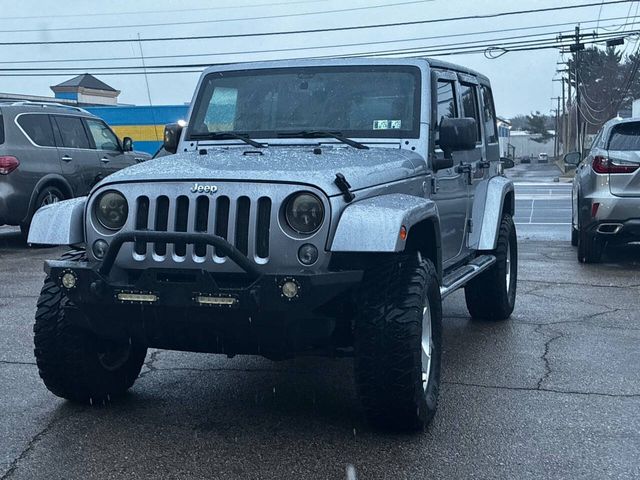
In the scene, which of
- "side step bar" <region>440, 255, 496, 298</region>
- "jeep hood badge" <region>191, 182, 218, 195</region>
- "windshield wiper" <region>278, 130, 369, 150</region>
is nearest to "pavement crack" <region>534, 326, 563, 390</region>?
"side step bar" <region>440, 255, 496, 298</region>

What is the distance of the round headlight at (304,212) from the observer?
427cm

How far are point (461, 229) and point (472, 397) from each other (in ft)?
5.23

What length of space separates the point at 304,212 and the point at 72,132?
1013 cm

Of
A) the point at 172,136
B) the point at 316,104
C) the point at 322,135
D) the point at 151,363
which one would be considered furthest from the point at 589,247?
the point at 151,363

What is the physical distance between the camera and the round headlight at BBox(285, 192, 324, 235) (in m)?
4.27

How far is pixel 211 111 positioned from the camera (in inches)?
239

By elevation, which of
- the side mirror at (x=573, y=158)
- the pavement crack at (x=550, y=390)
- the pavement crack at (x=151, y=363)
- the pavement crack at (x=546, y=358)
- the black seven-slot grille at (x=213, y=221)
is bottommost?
the pavement crack at (x=546, y=358)

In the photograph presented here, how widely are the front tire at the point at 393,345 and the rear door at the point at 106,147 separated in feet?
33.6

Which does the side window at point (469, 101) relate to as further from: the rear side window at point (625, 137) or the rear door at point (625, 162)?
the rear side window at point (625, 137)

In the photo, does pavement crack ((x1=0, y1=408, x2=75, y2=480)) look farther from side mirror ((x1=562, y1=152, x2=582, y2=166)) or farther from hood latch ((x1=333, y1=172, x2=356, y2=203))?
side mirror ((x1=562, y1=152, x2=582, y2=166))

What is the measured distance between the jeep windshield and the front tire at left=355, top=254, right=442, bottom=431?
1363 millimetres

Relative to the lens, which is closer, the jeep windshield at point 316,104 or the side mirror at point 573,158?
the jeep windshield at point 316,104

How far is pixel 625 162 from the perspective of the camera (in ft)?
33.4

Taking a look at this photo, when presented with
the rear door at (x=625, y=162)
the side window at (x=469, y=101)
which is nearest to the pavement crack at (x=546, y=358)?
the side window at (x=469, y=101)
